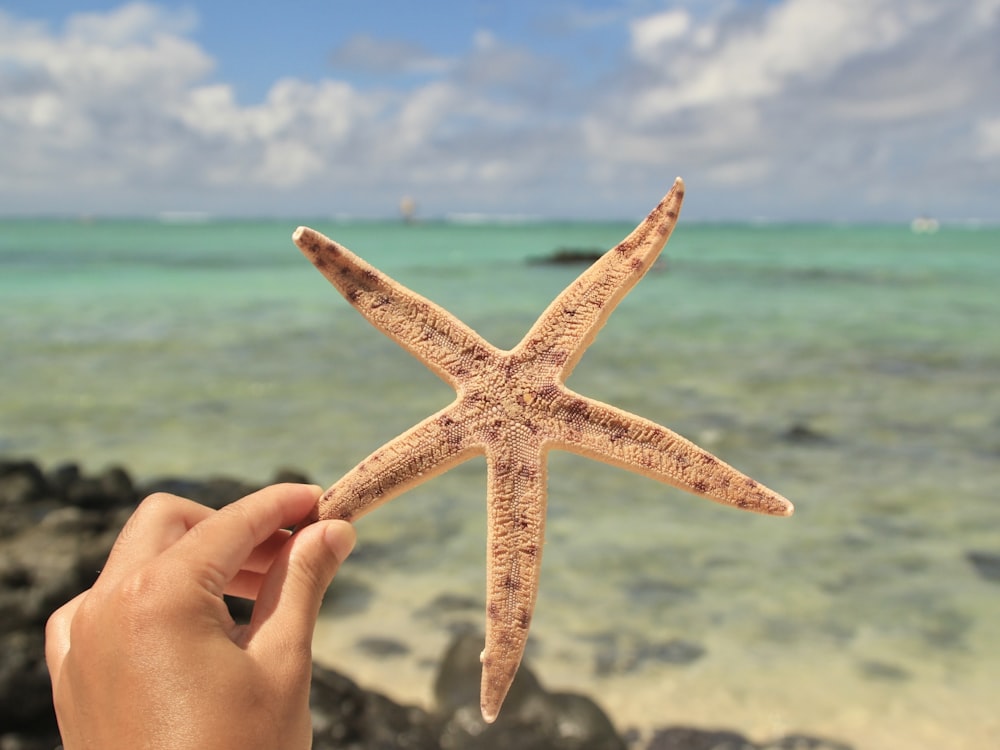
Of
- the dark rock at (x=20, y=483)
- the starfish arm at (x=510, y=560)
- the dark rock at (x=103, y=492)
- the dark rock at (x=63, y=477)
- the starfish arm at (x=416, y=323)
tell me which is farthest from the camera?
the dark rock at (x=63, y=477)

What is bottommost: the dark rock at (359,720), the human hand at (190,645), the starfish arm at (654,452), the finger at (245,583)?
the dark rock at (359,720)

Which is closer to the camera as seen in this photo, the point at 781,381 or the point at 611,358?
the point at 781,381

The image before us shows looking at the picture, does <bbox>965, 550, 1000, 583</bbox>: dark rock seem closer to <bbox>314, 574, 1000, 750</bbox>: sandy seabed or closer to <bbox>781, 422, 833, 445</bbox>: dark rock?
<bbox>314, 574, 1000, 750</bbox>: sandy seabed

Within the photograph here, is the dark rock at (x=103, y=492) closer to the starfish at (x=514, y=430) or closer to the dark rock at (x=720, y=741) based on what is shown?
the dark rock at (x=720, y=741)

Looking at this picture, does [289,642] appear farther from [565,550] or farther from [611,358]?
[611,358]

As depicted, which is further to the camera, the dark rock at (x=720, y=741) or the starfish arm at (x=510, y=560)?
the dark rock at (x=720, y=741)

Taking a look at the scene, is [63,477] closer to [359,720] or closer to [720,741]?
[359,720]

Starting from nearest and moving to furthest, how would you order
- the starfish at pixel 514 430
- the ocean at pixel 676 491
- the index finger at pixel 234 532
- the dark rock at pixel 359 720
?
the index finger at pixel 234 532
the starfish at pixel 514 430
the dark rock at pixel 359 720
the ocean at pixel 676 491

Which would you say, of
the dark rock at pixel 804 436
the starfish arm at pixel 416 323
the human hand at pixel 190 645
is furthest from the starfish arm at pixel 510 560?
the dark rock at pixel 804 436

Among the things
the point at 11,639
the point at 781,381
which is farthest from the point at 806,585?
the point at 781,381
